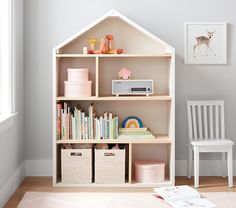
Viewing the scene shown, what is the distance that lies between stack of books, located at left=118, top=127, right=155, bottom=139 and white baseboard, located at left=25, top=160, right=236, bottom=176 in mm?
534

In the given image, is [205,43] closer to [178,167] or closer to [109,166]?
[178,167]

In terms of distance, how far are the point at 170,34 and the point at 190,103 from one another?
69 centimetres

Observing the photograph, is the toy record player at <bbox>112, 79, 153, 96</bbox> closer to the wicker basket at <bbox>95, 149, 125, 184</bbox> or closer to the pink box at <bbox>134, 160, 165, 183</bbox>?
the wicker basket at <bbox>95, 149, 125, 184</bbox>

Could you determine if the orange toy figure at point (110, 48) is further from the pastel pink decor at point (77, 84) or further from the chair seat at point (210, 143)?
the chair seat at point (210, 143)

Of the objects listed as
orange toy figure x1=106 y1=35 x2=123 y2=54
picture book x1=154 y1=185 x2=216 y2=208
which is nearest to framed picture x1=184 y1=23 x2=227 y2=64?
orange toy figure x1=106 y1=35 x2=123 y2=54

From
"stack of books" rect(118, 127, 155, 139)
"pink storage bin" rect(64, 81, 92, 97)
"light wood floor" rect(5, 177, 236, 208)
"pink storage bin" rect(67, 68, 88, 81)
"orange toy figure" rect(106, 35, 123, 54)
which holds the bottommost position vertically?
"light wood floor" rect(5, 177, 236, 208)

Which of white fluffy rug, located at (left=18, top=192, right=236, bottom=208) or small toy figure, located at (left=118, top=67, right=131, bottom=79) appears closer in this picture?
white fluffy rug, located at (left=18, top=192, right=236, bottom=208)

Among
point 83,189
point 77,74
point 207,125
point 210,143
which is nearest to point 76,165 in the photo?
point 83,189

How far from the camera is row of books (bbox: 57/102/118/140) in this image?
4.20m

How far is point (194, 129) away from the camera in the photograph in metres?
4.46

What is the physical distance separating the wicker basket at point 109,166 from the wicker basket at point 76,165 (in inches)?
2.9

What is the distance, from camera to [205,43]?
14.9 feet

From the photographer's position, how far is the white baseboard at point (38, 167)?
14.9 ft

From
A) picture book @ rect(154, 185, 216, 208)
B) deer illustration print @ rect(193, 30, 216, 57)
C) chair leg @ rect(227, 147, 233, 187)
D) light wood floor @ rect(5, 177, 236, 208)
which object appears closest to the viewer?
picture book @ rect(154, 185, 216, 208)
